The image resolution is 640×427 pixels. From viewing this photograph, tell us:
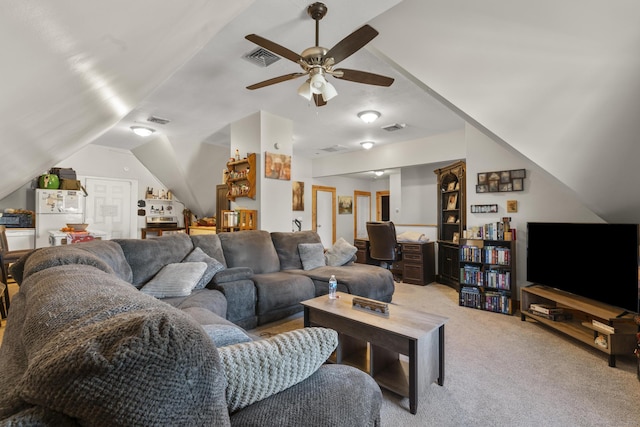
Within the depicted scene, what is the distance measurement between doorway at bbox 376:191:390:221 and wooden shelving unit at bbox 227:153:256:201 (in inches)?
216

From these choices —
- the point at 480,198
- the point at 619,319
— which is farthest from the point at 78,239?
the point at 619,319

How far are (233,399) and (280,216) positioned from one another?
4.02 metres

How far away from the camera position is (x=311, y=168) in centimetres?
768

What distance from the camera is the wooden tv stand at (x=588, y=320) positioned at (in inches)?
90.6

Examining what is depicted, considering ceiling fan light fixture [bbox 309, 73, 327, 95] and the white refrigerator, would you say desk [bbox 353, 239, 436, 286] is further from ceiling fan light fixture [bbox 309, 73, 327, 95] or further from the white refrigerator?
the white refrigerator

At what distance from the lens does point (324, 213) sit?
7.97 m

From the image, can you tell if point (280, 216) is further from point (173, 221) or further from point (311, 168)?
point (173, 221)

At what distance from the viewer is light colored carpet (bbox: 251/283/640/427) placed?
5.56 feet

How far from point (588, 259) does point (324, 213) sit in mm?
5781

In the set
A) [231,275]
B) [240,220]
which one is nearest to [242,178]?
[240,220]

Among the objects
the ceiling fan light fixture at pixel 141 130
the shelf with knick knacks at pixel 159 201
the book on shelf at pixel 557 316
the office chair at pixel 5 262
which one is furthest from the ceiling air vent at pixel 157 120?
the book on shelf at pixel 557 316

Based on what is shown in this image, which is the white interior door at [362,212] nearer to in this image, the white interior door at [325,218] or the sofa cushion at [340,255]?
the white interior door at [325,218]

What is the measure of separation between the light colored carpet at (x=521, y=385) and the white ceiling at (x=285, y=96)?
2.75m

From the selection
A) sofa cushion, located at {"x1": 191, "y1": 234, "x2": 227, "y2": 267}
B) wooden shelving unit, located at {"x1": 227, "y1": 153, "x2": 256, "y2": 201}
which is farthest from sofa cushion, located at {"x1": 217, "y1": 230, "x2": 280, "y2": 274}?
wooden shelving unit, located at {"x1": 227, "y1": 153, "x2": 256, "y2": 201}
